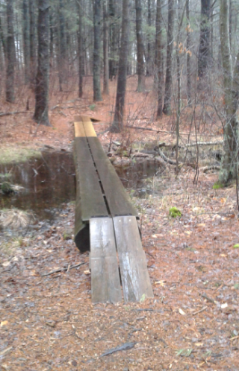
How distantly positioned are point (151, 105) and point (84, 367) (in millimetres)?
15838

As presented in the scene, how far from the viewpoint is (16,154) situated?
10852 millimetres

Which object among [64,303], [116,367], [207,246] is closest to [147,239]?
[207,246]

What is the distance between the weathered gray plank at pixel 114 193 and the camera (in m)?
4.93

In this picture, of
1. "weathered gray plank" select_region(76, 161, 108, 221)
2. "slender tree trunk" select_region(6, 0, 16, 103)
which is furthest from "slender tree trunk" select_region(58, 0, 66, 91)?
"weathered gray plank" select_region(76, 161, 108, 221)

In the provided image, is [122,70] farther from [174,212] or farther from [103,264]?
[103,264]

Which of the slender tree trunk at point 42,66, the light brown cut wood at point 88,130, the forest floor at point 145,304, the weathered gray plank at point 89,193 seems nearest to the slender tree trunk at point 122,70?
the light brown cut wood at point 88,130

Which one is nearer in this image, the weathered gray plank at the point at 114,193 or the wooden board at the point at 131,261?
the wooden board at the point at 131,261

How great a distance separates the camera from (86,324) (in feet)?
10.2

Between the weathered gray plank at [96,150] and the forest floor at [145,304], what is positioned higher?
the weathered gray plank at [96,150]

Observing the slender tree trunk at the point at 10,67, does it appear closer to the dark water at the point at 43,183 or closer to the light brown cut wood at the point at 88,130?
the light brown cut wood at the point at 88,130

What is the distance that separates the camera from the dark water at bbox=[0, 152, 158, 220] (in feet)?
23.1

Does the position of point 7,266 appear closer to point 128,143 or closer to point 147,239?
point 147,239

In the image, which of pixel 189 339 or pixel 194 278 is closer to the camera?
pixel 189 339

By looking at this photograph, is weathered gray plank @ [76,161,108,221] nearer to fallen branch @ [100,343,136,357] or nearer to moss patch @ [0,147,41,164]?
fallen branch @ [100,343,136,357]
